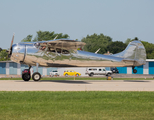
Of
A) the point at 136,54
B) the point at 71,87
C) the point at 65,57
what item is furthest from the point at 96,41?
the point at 71,87

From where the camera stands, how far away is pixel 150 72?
224 ft

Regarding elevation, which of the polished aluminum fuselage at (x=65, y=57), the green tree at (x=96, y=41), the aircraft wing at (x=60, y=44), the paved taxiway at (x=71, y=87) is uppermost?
the green tree at (x=96, y=41)

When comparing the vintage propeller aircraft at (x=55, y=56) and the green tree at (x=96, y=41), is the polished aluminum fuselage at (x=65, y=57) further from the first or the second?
the green tree at (x=96, y=41)

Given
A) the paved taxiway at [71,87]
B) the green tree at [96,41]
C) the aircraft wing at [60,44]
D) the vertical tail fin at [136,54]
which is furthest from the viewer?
the green tree at [96,41]

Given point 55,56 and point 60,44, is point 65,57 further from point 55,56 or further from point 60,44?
point 60,44

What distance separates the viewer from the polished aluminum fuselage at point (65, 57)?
2183 centimetres

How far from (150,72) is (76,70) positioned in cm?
2331

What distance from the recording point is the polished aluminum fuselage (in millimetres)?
21828

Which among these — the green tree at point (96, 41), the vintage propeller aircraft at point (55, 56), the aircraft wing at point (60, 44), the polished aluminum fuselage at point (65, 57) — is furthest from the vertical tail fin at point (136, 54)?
the green tree at point (96, 41)

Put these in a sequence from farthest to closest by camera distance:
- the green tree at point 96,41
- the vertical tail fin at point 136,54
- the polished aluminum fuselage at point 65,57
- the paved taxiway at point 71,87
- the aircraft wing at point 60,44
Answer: the green tree at point 96,41, the vertical tail fin at point 136,54, the polished aluminum fuselage at point 65,57, the aircraft wing at point 60,44, the paved taxiway at point 71,87

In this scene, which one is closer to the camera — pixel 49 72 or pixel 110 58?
pixel 110 58

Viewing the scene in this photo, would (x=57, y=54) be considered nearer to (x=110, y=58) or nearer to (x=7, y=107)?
(x=110, y=58)

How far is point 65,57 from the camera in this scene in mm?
22703

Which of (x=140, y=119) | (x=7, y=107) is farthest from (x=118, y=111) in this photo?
(x=7, y=107)
